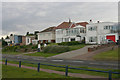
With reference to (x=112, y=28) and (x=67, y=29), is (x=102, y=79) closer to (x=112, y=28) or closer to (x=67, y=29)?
(x=112, y=28)

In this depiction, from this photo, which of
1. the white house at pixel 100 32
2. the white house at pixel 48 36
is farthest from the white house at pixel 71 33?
the white house at pixel 48 36

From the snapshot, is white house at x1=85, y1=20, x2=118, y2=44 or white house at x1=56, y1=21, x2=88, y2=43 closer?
white house at x1=85, y1=20, x2=118, y2=44

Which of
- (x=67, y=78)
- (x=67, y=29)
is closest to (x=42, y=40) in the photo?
(x=67, y=29)

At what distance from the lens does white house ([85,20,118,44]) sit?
40.1 m

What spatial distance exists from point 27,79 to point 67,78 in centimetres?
255

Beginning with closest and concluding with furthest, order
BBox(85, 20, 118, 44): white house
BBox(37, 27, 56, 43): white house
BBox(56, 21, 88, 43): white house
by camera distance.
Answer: BBox(85, 20, 118, 44): white house, BBox(56, 21, 88, 43): white house, BBox(37, 27, 56, 43): white house

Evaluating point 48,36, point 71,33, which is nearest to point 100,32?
point 71,33

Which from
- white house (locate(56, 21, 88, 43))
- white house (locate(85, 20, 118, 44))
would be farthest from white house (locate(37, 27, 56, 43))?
white house (locate(85, 20, 118, 44))

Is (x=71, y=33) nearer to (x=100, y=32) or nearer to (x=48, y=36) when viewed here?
(x=100, y=32)

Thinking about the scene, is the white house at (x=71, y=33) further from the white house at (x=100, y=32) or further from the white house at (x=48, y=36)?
the white house at (x=48, y=36)

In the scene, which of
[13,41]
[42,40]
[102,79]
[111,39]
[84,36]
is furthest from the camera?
[13,41]

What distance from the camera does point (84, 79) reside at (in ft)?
33.8

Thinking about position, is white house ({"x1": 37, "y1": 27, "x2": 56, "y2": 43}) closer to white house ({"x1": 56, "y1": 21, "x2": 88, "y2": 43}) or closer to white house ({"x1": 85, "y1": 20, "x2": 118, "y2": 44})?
white house ({"x1": 56, "y1": 21, "x2": 88, "y2": 43})

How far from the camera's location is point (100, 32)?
4294cm
